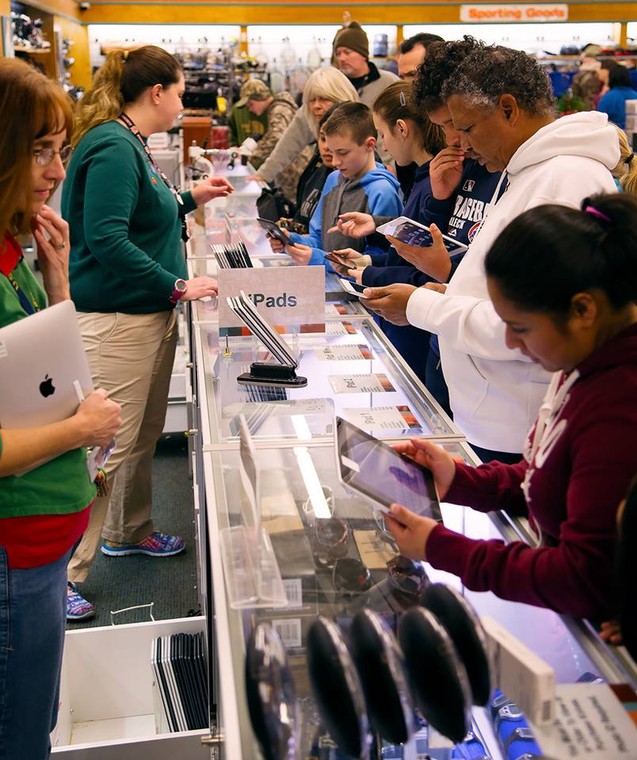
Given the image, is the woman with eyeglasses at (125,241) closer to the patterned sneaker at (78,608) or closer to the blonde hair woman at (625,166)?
the patterned sneaker at (78,608)

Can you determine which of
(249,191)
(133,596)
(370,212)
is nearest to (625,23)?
(249,191)

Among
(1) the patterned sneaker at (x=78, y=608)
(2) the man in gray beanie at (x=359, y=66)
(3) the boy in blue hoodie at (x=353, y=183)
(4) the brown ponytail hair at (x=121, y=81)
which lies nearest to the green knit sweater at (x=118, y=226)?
(4) the brown ponytail hair at (x=121, y=81)

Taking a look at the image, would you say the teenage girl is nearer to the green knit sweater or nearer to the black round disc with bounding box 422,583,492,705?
the green knit sweater

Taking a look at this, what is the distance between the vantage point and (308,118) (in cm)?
461

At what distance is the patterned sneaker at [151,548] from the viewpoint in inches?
145

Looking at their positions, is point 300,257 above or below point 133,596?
above

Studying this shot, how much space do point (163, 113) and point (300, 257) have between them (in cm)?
74

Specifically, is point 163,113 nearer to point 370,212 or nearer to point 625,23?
point 370,212

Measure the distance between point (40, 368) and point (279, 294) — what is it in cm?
109

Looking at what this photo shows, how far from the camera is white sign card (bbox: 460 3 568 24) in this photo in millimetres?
13961

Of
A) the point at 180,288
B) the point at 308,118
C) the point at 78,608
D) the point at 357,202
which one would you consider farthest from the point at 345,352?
the point at 308,118

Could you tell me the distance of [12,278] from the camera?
163 centimetres

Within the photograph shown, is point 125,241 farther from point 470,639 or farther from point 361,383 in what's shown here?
point 470,639

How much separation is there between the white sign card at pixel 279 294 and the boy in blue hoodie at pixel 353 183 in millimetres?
858
